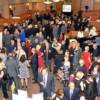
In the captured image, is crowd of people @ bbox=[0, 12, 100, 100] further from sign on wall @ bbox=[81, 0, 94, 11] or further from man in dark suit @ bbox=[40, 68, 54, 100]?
sign on wall @ bbox=[81, 0, 94, 11]

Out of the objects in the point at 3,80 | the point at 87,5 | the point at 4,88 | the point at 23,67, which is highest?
the point at 87,5

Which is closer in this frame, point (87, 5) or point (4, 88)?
point (4, 88)

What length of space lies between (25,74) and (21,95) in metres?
3.81

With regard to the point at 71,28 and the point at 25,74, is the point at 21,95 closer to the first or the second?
the point at 25,74

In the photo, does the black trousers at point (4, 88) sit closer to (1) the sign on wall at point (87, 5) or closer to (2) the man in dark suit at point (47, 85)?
(2) the man in dark suit at point (47, 85)

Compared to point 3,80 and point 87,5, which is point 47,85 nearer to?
point 3,80

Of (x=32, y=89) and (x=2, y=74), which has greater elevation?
(x=2, y=74)

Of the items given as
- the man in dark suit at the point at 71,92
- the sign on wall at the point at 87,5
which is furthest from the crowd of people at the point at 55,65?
the sign on wall at the point at 87,5

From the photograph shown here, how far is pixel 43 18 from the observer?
23750 mm

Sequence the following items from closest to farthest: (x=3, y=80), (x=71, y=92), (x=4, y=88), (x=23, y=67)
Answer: (x=71, y=92), (x=3, y=80), (x=4, y=88), (x=23, y=67)

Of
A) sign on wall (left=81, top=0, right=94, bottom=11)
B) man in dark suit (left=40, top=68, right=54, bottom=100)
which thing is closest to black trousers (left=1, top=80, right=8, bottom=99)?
man in dark suit (left=40, top=68, right=54, bottom=100)

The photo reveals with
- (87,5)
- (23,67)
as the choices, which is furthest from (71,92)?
(87,5)

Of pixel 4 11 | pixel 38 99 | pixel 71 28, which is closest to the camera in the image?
pixel 38 99

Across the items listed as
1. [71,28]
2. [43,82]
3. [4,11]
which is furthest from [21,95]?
[4,11]
